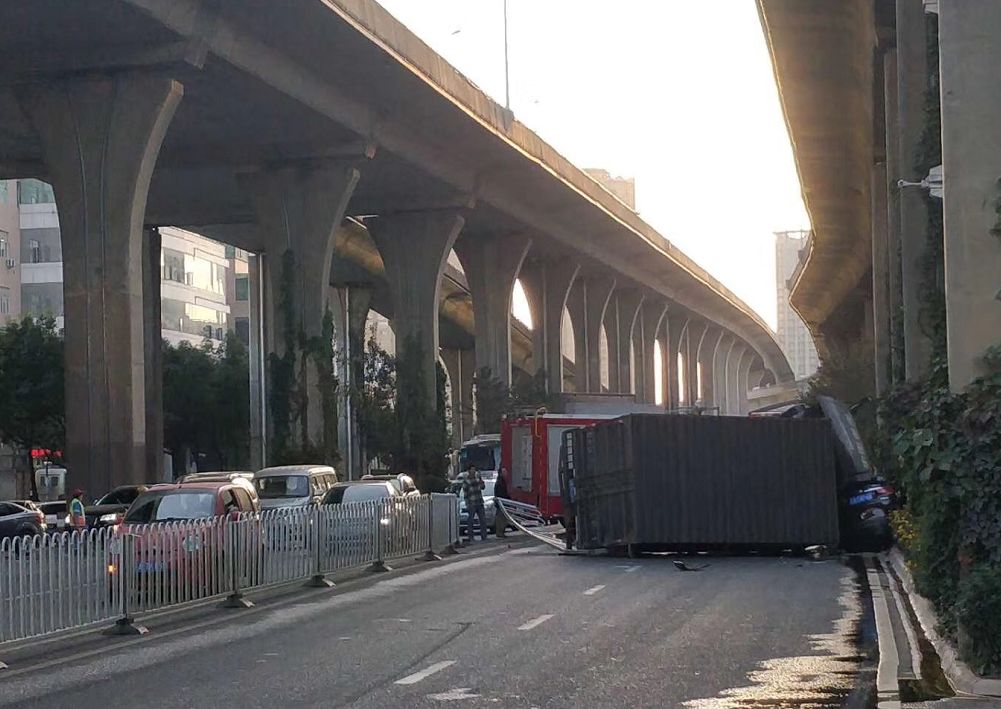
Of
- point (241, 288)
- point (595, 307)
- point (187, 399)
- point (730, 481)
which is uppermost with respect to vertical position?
point (241, 288)

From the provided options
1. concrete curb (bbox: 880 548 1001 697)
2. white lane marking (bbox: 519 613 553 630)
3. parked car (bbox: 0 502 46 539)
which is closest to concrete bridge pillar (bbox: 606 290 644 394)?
Answer: parked car (bbox: 0 502 46 539)

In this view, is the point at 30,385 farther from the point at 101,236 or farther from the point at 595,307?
the point at 595,307

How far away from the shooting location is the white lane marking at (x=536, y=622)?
55.2 feet

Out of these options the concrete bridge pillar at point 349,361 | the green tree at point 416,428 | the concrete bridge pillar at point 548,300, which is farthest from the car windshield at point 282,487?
the concrete bridge pillar at point 548,300

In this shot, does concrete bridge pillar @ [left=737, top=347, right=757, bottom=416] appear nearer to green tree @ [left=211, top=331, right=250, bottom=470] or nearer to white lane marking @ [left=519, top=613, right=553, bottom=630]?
green tree @ [left=211, top=331, right=250, bottom=470]

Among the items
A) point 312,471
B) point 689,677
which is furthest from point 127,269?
point 689,677

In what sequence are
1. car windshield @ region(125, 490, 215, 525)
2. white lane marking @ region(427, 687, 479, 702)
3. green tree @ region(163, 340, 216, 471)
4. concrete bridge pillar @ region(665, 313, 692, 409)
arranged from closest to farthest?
white lane marking @ region(427, 687, 479, 702) < car windshield @ region(125, 490, 215, 525) < green tree @ region(163, 340, 216, 471) < concrete bridge pillar @ region(665, 313, 692, 409)

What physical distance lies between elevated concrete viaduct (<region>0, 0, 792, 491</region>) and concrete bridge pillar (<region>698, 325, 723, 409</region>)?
60.3 metres

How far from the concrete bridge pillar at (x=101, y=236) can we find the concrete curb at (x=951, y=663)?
22.9 metres

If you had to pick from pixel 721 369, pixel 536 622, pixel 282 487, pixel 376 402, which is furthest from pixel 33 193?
pixel 721 369

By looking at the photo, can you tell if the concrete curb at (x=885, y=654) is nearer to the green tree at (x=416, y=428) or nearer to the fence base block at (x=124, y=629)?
the fence base block at (x=124, y=629)

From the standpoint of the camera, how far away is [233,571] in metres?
20.6

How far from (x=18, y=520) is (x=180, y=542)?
63.6 feet

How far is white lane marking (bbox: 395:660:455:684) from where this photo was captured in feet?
41.9
